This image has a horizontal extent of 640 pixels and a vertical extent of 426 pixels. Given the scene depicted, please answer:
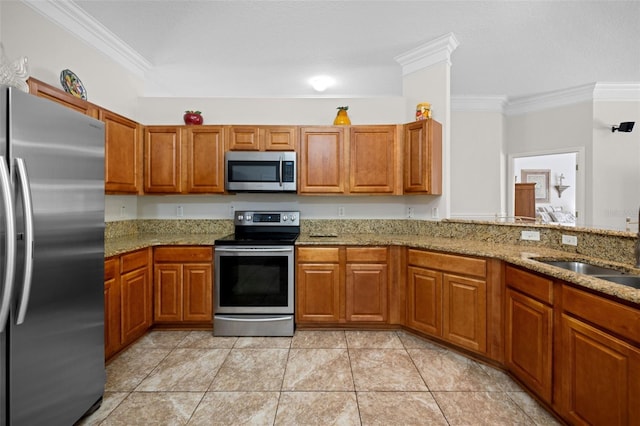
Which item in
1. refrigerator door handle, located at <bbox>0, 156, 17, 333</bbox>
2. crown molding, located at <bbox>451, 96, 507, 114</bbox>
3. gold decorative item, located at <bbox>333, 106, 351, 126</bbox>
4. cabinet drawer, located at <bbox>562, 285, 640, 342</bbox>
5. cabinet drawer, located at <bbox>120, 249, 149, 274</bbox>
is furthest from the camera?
crown molding, located at <bbox>451, 96, 507, 114</bbox>

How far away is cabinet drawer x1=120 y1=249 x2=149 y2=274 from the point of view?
8.20ft

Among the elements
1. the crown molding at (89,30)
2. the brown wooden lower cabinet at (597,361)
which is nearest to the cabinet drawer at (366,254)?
the brown wooden lower cabinet at (597,361)

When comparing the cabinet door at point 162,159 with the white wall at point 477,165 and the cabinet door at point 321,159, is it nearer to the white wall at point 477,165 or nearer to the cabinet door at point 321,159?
the cabinet door at point 321,159

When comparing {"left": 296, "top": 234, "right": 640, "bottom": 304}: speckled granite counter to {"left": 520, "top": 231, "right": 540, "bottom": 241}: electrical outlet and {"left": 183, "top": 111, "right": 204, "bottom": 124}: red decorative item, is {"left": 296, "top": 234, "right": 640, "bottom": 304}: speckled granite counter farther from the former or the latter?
{"left": 183, "top": 111, "right": 204, "bottom": 124}: red decorative item

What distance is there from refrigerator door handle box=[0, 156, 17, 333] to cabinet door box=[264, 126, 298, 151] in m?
2.24

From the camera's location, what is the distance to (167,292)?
2980mm

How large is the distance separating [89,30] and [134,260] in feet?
6.93

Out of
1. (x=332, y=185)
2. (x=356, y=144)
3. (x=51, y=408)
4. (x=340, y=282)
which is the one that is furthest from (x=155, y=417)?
(x=356, y=144)

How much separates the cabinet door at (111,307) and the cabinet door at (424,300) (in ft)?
8.18

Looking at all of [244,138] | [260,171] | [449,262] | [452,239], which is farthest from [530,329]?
[244,138]

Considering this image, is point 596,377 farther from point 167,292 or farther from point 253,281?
point 167,292

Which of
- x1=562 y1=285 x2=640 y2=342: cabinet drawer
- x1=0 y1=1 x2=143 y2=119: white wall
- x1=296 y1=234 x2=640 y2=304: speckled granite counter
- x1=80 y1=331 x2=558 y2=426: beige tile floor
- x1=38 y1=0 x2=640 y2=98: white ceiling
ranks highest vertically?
x1=38 y1=0 x2=640 y2=98: white ceiling

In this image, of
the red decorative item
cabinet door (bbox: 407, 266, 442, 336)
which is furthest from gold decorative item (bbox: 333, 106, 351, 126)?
cabinet door (bbox: 407, 266, 442, 336)

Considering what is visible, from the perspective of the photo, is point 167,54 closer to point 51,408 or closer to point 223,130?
point 223,130
